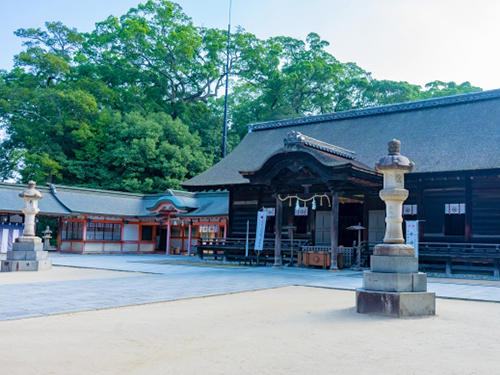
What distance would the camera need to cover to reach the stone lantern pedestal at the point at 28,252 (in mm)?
14741

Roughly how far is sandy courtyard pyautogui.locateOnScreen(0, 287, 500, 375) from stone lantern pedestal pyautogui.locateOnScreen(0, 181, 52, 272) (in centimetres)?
869

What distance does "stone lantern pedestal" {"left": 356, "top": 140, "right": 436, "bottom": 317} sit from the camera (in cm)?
733

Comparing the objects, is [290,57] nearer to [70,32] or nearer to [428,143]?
[70,32]

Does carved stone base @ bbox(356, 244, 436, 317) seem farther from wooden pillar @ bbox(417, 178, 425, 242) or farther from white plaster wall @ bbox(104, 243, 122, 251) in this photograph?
white plaster wall @ bbox(104, 243, 122, 251)

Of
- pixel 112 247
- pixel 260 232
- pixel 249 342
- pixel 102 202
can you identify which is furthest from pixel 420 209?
pixel 102 202

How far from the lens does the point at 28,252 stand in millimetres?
14961

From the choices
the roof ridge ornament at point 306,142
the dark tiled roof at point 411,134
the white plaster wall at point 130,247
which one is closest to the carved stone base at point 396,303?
the roof ridge ornament at point 306,142

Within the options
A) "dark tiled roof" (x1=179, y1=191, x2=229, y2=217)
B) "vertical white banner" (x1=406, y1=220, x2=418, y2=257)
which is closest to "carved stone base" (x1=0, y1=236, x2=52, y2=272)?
"dark tiled roof" (x1=179, y1=191, x2=229, y2=217)

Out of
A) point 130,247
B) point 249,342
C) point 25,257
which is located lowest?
point 130,247

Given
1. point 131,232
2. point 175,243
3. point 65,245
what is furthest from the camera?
point 131,232

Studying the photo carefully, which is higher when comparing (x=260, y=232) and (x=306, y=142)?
(x=306, y=142)

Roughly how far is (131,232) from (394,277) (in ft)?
79.0

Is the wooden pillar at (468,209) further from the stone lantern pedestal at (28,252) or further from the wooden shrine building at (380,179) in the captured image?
the stone lantern pedestal at (28,252)

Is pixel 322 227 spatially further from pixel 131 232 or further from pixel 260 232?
pixel 131 232
